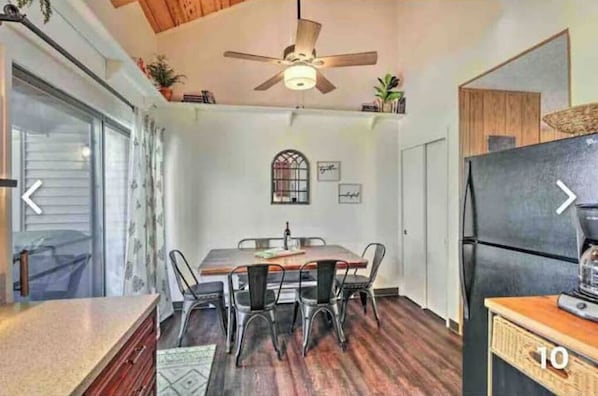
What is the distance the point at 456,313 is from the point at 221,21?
14.7 feet

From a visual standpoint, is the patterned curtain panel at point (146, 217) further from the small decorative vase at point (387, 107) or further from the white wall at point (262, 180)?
the small decorative vase at point (387, 107)

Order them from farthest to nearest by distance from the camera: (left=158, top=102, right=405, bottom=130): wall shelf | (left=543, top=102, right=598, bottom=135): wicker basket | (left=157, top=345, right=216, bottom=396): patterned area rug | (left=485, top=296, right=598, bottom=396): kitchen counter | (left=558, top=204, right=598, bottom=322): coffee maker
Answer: (left=158, top=102, right=405, bottom=130): wall shelf, (left=157, top=345, right=216, bottom=396): patterned area rug, (left=543, top=102, right=598, bottom=135): wicker basket, (left=558, top=204, right=598, bottom=322): coffee maker, (left=485, top=296, right=598, bottom=396): kitchen counter

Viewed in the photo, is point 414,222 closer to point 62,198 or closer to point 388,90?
point 388,90

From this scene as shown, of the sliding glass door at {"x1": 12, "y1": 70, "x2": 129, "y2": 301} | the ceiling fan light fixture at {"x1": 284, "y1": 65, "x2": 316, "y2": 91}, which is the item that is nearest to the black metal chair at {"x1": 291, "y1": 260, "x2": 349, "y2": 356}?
the ceiling fan light fixture at {"x1": 284, "y1": 65, "x2": 316, "y2": 91}

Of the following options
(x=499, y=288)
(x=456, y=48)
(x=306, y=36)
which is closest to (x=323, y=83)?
(x=306, y=36)

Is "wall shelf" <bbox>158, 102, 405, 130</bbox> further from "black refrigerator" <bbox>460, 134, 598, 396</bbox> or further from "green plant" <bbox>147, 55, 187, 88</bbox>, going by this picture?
"black refrigerator" <bbox>460, 134, 598, 396</bbox>

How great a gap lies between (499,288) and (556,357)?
28.0 inches

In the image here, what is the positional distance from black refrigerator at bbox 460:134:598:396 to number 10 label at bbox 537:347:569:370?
0.11 meters

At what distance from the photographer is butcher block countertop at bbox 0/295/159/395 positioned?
96 cm

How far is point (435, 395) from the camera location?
8.14 feet

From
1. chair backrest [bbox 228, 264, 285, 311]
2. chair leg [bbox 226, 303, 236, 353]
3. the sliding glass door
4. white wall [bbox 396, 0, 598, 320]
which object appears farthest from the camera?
chair leg [bbox 226, 303, 236, 353]

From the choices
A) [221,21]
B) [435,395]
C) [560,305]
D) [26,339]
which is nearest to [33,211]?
[26,339]

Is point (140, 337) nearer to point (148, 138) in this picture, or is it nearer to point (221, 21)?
point (148, 138)

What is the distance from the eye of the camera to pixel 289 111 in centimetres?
457
